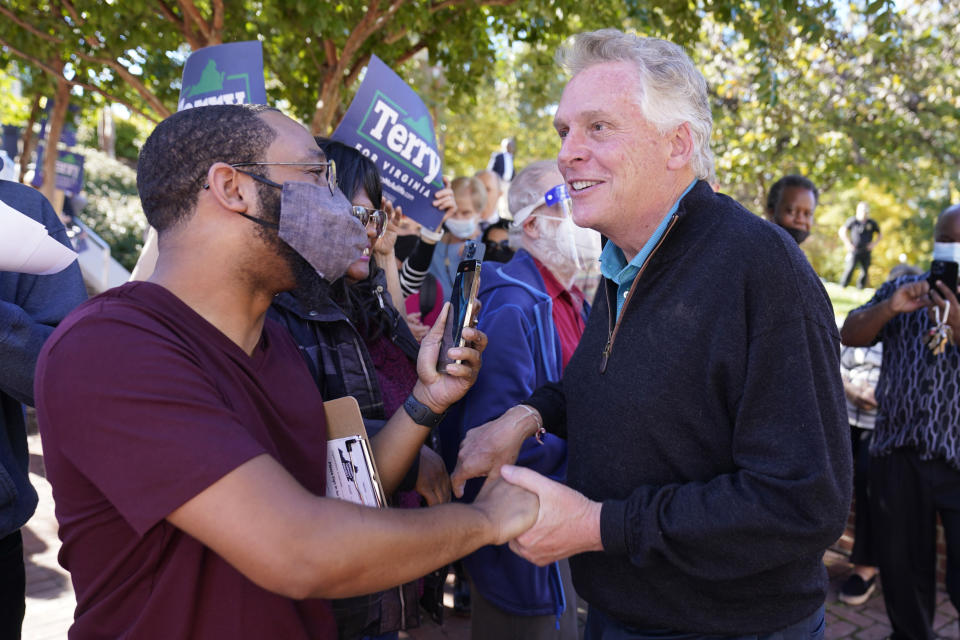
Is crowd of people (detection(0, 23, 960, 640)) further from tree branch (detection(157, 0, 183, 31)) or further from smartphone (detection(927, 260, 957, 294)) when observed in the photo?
tree branch (detection(157, 0, 183, 31))

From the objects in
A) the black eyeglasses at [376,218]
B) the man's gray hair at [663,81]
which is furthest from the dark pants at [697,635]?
the black eyeglasses at [376,218]

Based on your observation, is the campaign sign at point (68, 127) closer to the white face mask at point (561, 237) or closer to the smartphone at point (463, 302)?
the white face mask at point (561, 237)

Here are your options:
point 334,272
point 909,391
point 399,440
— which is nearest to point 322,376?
point 399,440

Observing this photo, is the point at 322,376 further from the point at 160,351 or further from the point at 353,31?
the point at 353,31

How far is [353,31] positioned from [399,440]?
4636 millimetres

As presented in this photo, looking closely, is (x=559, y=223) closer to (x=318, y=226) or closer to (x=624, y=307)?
(x=624, y=307)

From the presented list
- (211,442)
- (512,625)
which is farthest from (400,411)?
(512,625)

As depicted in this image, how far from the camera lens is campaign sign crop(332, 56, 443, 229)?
10.5 ft

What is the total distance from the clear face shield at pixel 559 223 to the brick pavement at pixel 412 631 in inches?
96.1

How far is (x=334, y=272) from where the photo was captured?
1857 mm

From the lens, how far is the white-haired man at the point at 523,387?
268 centimetres

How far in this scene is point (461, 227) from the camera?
22.3ft

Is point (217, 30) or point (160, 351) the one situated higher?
point (217, 30)

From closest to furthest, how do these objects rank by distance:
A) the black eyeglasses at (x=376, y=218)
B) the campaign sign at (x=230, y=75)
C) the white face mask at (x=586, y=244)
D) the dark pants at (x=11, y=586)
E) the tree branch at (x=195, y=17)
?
the dark pants at (x=11, y=586)
the black eyeglasses at (x=376, y=218)
the white face mask at (x=586, y=244)
the campaign sign at (x=230, y=75)
the tree branch at (x=195, y=17)
